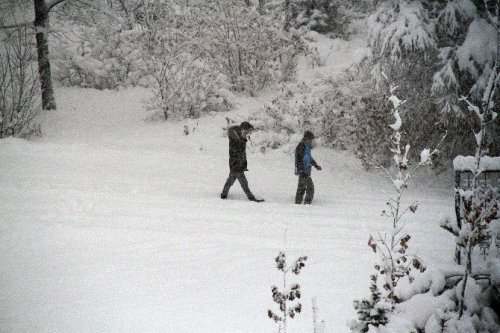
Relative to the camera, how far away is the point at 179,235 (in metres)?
5.80

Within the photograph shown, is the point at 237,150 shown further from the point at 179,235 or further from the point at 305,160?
the point at 179,235

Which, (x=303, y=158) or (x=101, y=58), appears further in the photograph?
(x=101, y=58)

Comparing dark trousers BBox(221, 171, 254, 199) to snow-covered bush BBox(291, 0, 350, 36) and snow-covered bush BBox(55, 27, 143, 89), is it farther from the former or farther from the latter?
snow-covered bush BBox(291, 0, 350, 36)

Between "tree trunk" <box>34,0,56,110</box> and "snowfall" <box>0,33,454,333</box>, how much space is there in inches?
166

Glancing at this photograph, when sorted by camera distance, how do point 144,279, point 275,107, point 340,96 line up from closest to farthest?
point 144,279 → point 340,96 → point 275,107

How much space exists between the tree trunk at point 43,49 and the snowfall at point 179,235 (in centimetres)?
421

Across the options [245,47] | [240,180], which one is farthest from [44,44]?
[240,180]

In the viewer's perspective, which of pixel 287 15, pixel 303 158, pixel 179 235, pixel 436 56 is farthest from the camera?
pixel 287 15

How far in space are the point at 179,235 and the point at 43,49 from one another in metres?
12.3

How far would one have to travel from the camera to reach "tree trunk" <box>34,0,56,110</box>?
14.2m

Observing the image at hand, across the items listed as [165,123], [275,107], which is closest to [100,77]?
[165,123]

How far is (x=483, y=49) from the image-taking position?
847cm

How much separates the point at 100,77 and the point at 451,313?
58.3 feet

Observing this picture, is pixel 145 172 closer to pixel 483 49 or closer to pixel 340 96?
pixel 340 96
